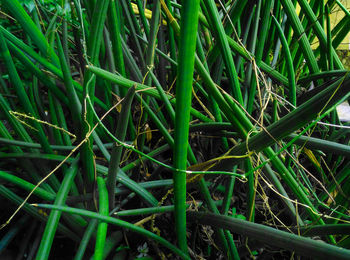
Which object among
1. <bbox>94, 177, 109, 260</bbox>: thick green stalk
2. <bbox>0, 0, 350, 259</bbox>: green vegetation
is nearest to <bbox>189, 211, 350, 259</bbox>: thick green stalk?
<bbox>0, 0, 350, 259</bbox>: green vegetation

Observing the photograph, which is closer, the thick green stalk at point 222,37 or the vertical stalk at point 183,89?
the vertical stalk at point 183,89

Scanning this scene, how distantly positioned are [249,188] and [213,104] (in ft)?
0.50

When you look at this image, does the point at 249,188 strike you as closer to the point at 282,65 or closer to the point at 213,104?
the point at 213,104

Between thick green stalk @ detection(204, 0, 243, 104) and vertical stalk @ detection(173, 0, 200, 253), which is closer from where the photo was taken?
vertical stalk @ detection(173, 0, 200, 253)

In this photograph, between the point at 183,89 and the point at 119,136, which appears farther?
the point at 119,136

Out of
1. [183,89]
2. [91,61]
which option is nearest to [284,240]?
[183,89]

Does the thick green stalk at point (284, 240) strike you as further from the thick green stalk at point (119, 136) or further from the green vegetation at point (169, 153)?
the thick green stalk at point (119, 136)

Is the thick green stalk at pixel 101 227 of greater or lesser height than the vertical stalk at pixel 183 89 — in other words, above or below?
below

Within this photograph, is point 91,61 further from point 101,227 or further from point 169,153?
point 169,153

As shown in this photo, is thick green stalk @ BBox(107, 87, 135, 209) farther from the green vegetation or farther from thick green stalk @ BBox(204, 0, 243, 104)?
thick green stalk @ BBox(204, 0, 243, 104)

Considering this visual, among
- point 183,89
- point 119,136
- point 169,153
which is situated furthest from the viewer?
point 169,153

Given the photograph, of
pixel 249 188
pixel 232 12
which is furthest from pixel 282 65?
pixel 249 188

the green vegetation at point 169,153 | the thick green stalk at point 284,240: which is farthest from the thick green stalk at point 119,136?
the thick green stalk at point 284,240

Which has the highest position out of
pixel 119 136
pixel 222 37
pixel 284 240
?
pixel 222 37
